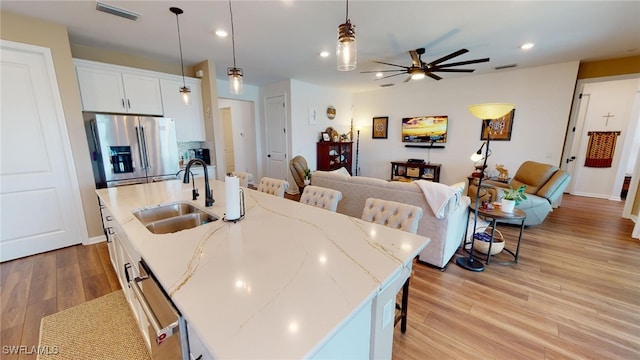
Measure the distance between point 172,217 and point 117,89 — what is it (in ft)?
8.83

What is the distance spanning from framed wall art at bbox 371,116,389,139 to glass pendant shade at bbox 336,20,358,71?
17.0 ft

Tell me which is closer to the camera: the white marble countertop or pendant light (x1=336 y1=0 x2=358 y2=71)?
the white marble countertop

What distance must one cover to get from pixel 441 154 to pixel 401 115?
1404 mm

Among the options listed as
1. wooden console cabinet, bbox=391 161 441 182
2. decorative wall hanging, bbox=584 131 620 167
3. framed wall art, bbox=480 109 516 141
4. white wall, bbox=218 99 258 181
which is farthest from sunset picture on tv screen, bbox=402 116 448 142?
white wall, bbox=218 99 258 181

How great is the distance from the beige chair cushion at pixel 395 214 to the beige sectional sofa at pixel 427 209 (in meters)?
0.83

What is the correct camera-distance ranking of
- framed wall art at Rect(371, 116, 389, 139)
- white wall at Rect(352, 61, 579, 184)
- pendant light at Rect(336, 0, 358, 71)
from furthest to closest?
framed wall art at Rect(371, 116, 389, 139) → white wall at Rect(352, 61, 579, 184) → pendant light at Rect(336, 0, 358, 71)

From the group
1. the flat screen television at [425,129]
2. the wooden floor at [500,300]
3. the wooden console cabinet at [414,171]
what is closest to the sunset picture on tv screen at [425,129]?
the flat screen television at [425,129]

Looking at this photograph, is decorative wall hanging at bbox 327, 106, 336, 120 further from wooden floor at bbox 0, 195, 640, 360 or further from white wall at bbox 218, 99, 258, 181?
wooden floor at bbox 0, 195, 640, 360

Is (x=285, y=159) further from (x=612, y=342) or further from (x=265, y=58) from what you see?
(x=612, y=342)

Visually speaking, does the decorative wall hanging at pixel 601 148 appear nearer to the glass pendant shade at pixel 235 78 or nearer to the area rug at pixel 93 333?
the glass pendant shade at pixel 235 78

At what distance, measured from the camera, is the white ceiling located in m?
2.33

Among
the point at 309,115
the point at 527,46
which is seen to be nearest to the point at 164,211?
the point at 309,115

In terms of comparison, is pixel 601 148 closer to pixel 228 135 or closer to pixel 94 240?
pixel 228 135

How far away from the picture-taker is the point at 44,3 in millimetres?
2285
